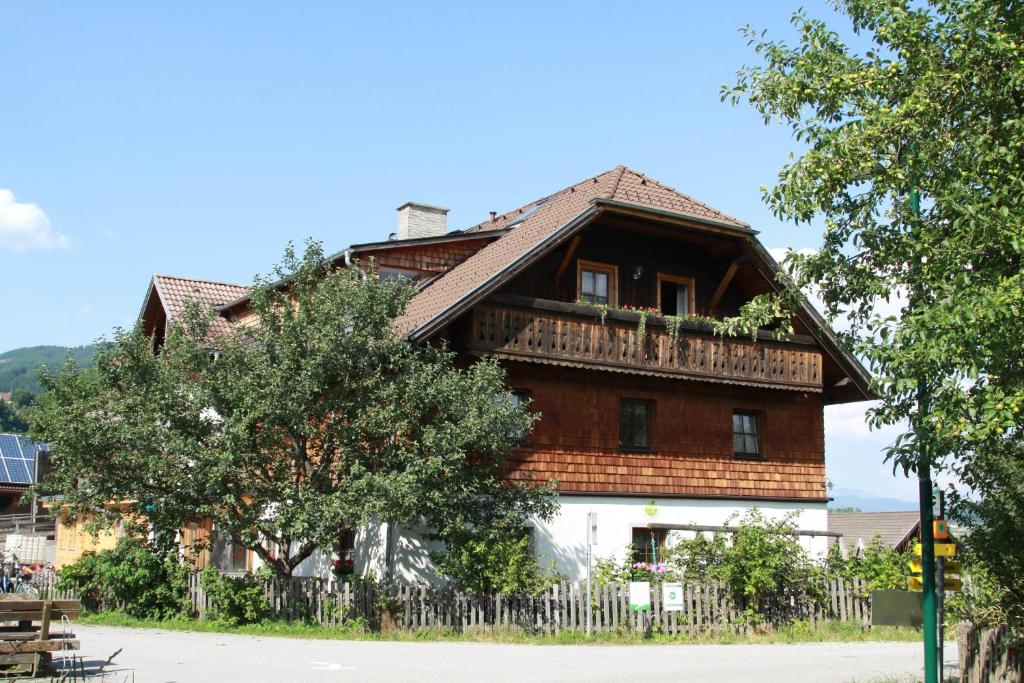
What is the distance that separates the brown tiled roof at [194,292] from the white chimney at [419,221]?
4272 millimetres

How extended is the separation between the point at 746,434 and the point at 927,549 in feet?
45.7

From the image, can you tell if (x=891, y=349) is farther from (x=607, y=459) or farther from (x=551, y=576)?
(x=607, y=459)

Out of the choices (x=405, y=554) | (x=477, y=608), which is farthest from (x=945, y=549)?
(x=405, y=554)

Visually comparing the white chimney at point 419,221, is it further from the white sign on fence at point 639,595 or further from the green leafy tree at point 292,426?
the white sign on fence at point 639,595

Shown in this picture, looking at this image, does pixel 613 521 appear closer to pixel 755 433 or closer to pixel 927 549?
pixel 755 433

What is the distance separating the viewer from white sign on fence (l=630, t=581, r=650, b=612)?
61.4ft

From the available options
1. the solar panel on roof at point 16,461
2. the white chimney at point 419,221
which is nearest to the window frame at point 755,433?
the white chimney at point 419,221

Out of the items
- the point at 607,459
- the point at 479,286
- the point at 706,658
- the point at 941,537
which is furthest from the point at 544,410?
the point at 941,537

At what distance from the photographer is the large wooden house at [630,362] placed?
850 inches

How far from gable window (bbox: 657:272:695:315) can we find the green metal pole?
13324mm

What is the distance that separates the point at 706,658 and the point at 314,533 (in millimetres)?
6304

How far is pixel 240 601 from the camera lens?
63.9ft

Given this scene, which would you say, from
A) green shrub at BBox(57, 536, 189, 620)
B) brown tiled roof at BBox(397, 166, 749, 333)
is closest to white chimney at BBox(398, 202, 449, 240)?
brown tiled roof at BBox(397, 166, 749, 333)

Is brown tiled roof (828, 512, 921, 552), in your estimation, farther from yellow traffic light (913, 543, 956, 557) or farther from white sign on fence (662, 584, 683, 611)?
yellow traffic light (913, 543, 956, 557)
